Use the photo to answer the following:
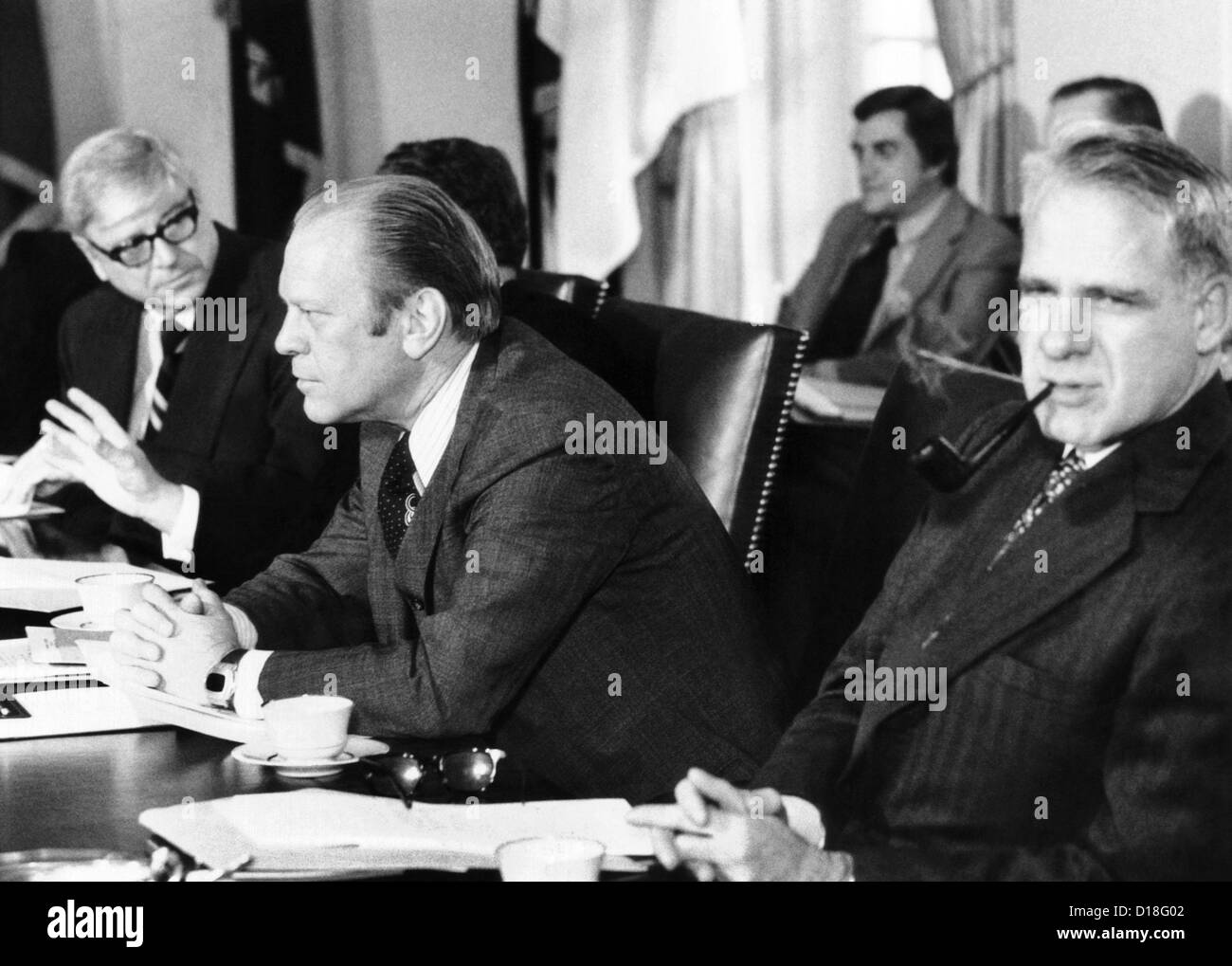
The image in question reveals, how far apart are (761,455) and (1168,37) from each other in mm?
2370

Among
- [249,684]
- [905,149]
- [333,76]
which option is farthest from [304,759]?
[333,76]

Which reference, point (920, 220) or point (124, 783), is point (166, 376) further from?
point (920, 220)

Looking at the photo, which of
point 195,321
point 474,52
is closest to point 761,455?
point 195,321

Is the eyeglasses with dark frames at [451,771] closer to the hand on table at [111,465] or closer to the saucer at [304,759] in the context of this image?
the saucer at [304,759]

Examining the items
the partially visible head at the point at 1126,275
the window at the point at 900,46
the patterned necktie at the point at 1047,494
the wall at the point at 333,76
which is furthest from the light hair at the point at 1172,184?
the wall at the point at 333,76

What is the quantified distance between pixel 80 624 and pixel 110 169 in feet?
4.53

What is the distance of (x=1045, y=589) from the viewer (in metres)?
1.47

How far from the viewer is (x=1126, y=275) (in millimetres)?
1419

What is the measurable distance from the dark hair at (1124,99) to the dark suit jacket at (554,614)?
8.08 ft

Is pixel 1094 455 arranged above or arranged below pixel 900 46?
below

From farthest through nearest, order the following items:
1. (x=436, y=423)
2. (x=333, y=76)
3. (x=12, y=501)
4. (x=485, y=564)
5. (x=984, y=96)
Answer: (x=333, y=76), (x=984, y=96), (x=12, y=501), (x=436, y=423), (x=485, y=564)

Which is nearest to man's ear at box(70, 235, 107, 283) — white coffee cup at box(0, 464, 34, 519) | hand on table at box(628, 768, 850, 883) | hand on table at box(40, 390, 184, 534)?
white coffee cup at box(0, 464, 34, 519)

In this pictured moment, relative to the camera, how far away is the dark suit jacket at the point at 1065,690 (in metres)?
1.32
